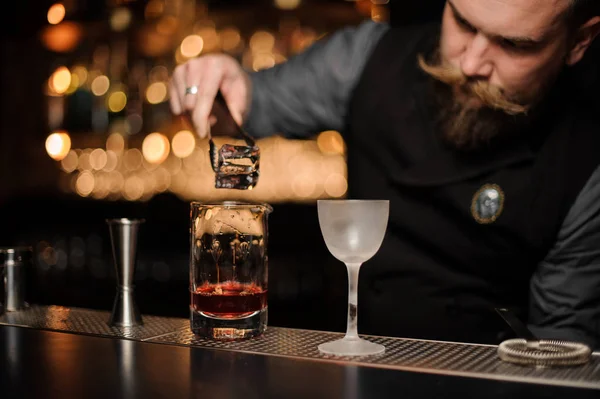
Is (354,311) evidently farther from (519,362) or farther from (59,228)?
(59,228)

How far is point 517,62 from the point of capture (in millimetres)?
2088

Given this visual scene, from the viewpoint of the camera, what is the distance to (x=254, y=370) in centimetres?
101

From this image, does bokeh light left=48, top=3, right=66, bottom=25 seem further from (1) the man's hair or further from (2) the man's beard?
(1) the man's hair

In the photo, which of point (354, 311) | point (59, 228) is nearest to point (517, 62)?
point (354, 311)

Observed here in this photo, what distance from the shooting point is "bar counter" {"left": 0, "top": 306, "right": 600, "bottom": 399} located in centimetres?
92

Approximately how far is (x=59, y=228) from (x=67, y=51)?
0.95m

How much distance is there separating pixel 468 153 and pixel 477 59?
0.24m

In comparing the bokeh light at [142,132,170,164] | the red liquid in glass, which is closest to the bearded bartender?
the red liquid in glass

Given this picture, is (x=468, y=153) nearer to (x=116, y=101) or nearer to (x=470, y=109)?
(x=470, y=109)

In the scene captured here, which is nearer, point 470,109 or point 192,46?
point 470,109

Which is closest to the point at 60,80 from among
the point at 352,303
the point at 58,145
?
the point at 58,145

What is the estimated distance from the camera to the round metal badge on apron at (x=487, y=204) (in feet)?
6.88

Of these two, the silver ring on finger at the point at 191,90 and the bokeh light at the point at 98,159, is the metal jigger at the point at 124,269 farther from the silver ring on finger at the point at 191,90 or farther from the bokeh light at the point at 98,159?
the bokeh light at the point at 98,159

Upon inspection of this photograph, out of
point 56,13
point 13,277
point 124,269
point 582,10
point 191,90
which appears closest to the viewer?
point 124,269
